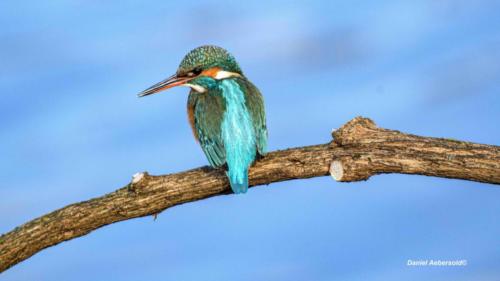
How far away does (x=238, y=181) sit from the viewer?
5.45 meters

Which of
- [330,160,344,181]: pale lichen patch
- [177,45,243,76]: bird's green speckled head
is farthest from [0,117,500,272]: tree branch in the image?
[177,45,243,76]: bird's green speckled head

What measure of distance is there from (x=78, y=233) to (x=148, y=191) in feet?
1.97

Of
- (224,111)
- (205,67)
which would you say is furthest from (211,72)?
(224,111)

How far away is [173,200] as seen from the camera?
5586 mm

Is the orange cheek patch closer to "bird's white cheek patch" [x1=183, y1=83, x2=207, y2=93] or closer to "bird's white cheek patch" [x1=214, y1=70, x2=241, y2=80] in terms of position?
"bird's white cheek patch" [x1=214, y1=70, x2=241, y2=80]

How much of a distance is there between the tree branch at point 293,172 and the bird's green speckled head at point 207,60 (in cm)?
108

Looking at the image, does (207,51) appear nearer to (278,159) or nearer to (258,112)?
(258,112)

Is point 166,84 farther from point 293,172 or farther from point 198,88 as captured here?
point 293,172

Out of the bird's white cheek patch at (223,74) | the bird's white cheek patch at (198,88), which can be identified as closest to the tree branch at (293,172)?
the bird's white cheek patch at (198,88)

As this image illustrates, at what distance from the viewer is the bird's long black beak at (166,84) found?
6.44 metres

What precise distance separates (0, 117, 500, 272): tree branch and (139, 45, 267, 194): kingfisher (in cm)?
17

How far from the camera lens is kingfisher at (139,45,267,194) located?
18.3ft

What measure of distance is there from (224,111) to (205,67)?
0.71 m

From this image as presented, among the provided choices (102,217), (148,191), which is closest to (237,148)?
(148,191)
